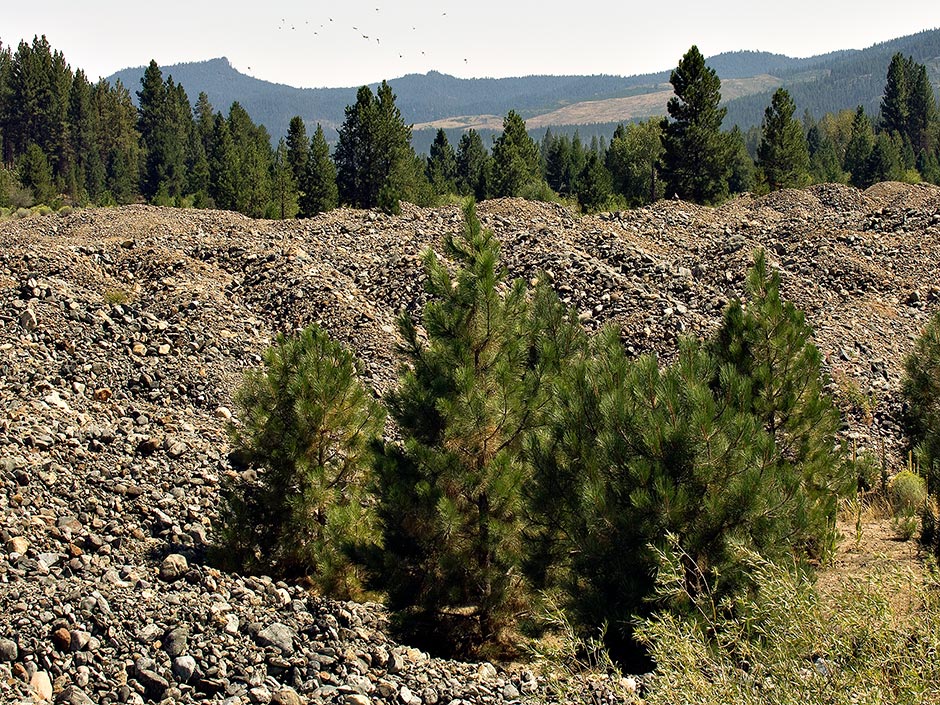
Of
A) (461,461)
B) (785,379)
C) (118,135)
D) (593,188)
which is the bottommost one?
(461,461)

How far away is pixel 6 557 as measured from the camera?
8.66m

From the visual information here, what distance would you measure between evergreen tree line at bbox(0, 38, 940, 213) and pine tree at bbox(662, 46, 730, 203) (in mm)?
61

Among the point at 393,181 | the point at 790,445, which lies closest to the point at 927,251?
the point at 790,445

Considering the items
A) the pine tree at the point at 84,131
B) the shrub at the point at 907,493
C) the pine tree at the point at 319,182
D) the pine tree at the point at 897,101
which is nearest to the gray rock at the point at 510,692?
the shrub at the point at 907,493

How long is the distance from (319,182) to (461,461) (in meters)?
34.2

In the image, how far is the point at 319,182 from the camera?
1596 inches

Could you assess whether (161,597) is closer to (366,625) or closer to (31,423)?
(366,625)

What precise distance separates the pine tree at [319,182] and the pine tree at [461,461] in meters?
33.1

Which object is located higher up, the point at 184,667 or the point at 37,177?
the point at 37,177

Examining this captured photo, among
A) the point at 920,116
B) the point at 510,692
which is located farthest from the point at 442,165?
the point at 510,692

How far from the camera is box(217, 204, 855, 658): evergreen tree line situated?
6594 mm

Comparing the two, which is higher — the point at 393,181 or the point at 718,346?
the point at 393,181

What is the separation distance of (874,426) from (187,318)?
40.6 feet

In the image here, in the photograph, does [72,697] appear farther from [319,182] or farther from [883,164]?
[883,164]
